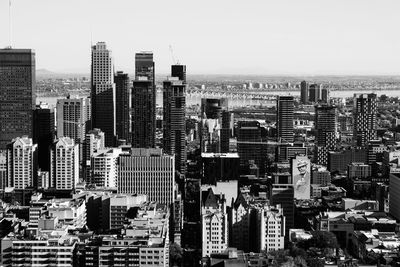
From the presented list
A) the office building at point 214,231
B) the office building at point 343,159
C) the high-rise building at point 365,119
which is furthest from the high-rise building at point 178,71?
the office building at point 214,231

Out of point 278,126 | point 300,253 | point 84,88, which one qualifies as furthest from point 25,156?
point 84,88

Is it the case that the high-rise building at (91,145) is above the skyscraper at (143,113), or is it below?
below

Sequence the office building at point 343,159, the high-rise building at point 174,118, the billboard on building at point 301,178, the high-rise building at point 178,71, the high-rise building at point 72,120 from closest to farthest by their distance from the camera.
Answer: the billboard on building at point 301,178 < the high-rise building at point 174,118 < the office building at point 343,159 < the high-rise building at point 72,120 < the high-rise building at point 178,71

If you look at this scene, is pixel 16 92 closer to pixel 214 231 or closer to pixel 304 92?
pixel 214 231

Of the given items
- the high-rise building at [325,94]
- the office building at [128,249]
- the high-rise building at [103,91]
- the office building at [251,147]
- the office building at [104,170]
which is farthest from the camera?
the high-rise building at [325,94]

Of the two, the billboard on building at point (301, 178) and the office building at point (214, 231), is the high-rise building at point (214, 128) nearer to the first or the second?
the billboard on building at point (301, 178)

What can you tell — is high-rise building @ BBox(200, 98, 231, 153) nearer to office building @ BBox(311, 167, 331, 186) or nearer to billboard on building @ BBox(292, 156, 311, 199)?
office building @ BBox(311, 167, 331, 186)
